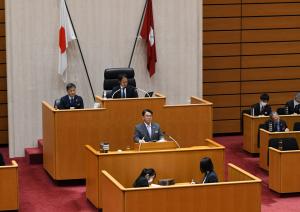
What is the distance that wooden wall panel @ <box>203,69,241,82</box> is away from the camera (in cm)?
1582

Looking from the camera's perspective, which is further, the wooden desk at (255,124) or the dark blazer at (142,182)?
the wooden desk at (255,124)

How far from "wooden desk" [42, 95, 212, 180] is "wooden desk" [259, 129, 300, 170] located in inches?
32.7

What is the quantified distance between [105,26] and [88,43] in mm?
410

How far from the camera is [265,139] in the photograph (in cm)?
1313

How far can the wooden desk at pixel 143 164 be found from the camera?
10906 millimetres

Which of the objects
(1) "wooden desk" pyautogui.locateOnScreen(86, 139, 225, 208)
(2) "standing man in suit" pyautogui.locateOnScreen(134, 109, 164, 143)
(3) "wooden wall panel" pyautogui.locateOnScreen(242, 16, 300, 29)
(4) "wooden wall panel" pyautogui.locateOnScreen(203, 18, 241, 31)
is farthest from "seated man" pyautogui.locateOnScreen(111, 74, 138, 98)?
(3) "wooden wall panel" pyautogui.locateOnScreen(242, 16, 300, 29)

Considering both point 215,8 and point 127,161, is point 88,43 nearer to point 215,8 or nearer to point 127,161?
point 215,8

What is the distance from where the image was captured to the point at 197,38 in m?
14.9

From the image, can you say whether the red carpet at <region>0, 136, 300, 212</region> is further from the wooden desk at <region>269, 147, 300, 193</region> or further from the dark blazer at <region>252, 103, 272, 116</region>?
the dark blazer at <region>252, 103, 272, 116</region>

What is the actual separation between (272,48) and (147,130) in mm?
4821

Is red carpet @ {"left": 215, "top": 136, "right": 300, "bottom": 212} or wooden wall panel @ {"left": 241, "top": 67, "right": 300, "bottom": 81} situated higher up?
wooden wall panel @ {"left": 241, "top": 67, "right": 300, "bottom": 81}

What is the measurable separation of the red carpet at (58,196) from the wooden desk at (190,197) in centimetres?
159

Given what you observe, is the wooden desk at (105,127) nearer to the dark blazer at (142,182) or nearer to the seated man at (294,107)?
the seated man at (294,107)

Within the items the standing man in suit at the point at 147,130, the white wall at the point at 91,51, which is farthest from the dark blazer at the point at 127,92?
the white wall at the point at 91,51
